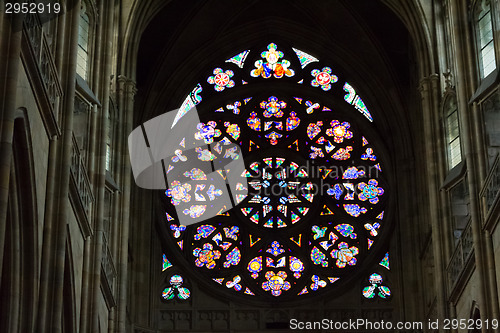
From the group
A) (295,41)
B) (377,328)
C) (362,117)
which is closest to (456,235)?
(377,328)

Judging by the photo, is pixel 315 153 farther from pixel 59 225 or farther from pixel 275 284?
pixel 59 225

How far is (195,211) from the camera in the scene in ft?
79.5

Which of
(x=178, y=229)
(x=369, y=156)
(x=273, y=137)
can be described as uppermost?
(x=273, y=137)

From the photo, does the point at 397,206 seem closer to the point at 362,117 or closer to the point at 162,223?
the point at 362,117

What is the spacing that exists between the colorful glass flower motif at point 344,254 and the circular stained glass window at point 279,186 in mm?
22

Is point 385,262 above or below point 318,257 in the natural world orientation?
below

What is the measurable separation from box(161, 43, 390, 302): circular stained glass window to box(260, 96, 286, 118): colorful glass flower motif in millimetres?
24

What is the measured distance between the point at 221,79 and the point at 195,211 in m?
3.41

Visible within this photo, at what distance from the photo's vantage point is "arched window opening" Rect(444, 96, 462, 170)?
1927 centimetres

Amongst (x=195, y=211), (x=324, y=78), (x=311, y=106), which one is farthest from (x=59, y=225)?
(x=324, y=78)

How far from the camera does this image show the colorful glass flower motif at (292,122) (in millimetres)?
25266

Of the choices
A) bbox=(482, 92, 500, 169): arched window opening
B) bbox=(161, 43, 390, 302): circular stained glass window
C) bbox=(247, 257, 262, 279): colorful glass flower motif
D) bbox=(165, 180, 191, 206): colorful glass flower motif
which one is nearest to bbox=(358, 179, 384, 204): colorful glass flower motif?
bbox=(161, 43, 390, 302): circular stained glass window

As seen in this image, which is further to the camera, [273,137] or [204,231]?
[273,137]

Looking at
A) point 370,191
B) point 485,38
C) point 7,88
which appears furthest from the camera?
point 370,191
